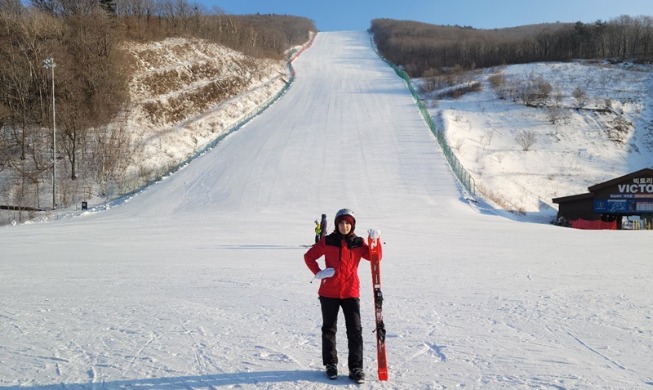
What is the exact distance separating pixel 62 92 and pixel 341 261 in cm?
3597

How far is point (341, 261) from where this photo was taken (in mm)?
4055

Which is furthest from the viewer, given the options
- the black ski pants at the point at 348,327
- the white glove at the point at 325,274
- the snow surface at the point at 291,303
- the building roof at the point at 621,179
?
the building roof at the point at 621,179

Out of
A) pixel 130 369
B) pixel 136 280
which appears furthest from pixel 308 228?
pixel 130 369

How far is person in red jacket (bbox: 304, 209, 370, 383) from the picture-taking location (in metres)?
4.05

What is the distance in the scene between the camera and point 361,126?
1426 inches

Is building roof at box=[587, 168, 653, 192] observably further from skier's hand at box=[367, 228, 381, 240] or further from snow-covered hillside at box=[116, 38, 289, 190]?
snow-covered hillside at box=[116, 38, 289, 190]

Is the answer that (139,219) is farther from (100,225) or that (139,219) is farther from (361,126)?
(361,126)

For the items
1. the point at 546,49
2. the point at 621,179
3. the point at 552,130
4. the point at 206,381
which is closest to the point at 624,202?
the point at 621,179

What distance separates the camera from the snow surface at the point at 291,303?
4352 mm

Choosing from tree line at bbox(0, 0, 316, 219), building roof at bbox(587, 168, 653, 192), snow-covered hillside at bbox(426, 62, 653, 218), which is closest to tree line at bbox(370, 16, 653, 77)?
snow-covered hillside at bbox(426, 62, 653, 218)

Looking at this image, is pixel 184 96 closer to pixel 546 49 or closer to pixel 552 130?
pixel 552 130

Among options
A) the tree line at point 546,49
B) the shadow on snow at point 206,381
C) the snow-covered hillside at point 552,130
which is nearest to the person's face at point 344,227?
the shadow on snow at point 206,381

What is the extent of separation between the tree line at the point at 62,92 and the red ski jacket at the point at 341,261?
1021 inches

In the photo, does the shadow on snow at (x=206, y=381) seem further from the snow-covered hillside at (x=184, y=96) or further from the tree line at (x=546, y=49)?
the tree line at (x=546, y=49)
